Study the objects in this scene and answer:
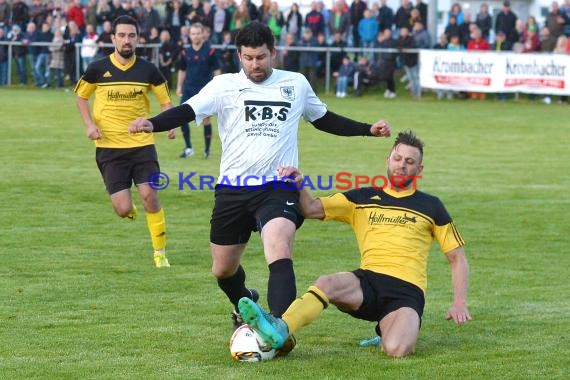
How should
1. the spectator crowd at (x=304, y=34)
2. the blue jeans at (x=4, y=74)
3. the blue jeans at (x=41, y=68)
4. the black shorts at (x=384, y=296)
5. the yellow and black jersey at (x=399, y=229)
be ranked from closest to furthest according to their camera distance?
the black shorts at (x=384, y=296), the yellow and black jersey at (x=399, y=229), the spectator crowd at (x=304, y=34), the blue jeans at (x=41, y=68), the blue jeans at (x=4, y=74)

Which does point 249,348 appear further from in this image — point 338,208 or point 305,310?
point 338,208

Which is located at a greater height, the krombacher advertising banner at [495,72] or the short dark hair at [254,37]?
the short dark hair at [254,37]

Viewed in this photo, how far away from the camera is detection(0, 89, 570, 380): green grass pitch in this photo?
741 centimetres

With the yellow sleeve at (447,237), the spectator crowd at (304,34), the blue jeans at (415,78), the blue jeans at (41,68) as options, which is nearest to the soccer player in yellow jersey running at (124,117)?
the yellow sleeve at (447,237)

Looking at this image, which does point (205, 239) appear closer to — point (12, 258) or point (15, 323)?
point (12, 258)

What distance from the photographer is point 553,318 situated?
905cm

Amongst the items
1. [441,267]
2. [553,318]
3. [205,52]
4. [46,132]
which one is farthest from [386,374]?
[46,132]

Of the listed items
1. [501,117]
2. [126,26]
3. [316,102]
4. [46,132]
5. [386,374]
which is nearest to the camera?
[386,374]

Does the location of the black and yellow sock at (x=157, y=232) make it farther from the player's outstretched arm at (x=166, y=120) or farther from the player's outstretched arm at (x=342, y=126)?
the player's outstretched arm at (x=166, y=120)

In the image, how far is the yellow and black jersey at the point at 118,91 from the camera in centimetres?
1201

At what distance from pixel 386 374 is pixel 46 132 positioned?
60.1 ft

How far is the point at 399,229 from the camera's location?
26.2 ft

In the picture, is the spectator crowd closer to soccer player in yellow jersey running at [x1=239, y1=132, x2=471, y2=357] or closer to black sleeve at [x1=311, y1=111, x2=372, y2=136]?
black sleeve at [x1=311, y1=111, x2=372, y2=136]

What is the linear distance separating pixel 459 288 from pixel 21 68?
3131 centimetres
